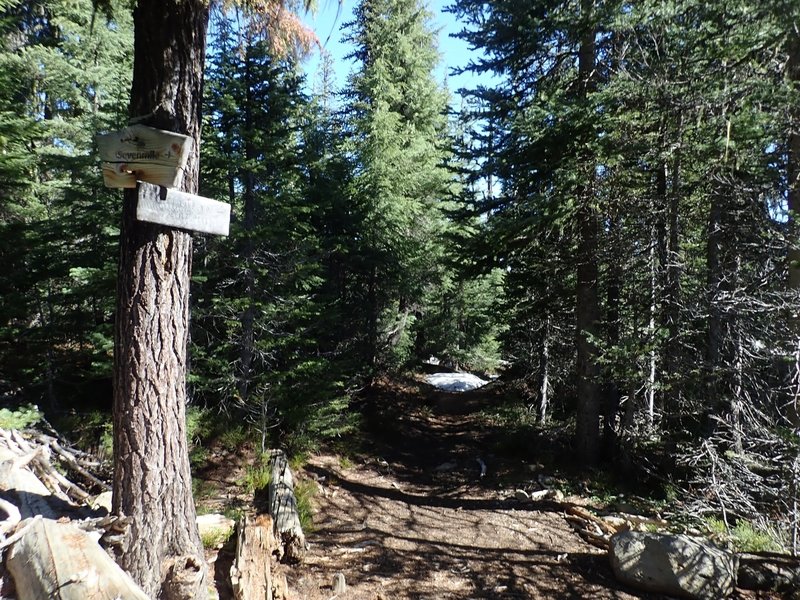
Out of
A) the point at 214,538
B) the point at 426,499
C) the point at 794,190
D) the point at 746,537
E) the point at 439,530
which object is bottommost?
the point at 426,499

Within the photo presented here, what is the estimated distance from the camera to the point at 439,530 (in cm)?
Result: 719

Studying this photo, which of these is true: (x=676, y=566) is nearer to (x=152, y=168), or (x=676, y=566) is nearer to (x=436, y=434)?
(x=152, y=168)

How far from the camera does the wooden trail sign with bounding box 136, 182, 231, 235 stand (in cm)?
352

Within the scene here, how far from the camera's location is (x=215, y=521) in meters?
5.77

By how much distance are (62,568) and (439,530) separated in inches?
206

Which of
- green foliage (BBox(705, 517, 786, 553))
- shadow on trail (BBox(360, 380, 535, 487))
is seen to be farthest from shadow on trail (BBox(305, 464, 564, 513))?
green foliage (BBox(705, 517, 786, 553))

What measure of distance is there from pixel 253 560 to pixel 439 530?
10.6ft

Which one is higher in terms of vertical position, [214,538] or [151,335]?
[151,335]

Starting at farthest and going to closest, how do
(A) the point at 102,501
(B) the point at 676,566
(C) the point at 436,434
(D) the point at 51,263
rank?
(C) the point at 436,434 < (D) the point at 51,263 < (B) the point at 676,566 < (A) the point at 102,501

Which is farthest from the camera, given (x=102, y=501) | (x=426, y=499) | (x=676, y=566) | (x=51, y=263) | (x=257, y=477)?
(x=51, y=263)

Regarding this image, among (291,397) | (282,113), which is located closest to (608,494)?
(291,397)

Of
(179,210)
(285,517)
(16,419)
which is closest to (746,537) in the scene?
(285,517)

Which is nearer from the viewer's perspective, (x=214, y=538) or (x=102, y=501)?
(x=102, y=501)

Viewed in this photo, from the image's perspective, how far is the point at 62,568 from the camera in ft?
9.84
